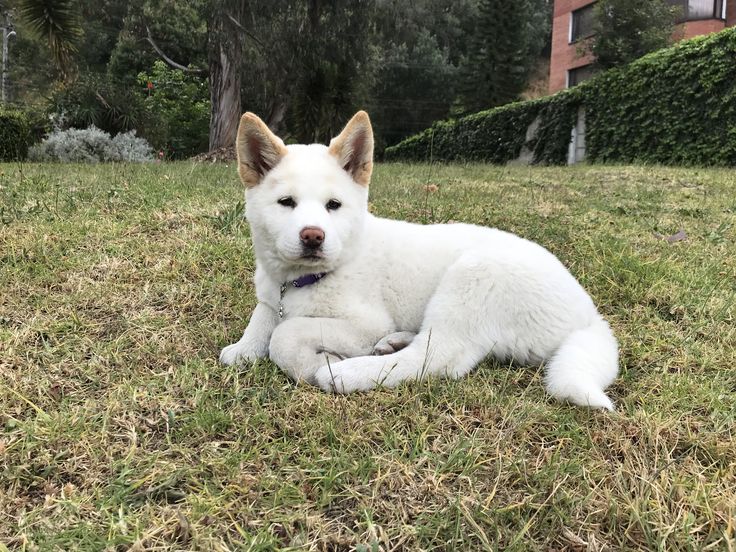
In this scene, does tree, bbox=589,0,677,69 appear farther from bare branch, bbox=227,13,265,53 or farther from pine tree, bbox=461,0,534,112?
pine tree, bbox=461,0,534,112

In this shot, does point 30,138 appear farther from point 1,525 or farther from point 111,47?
point 111,47

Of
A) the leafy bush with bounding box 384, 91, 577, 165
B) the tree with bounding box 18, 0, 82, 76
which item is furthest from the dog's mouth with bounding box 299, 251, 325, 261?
the leafy bush with bounding box 384, 91, 577, 165

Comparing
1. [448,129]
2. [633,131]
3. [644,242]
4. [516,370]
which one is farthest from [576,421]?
[448,129]

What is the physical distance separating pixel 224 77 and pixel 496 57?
2098 centimetres

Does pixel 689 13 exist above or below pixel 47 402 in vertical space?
above

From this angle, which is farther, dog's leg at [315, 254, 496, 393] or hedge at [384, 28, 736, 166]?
hedge at [384, 28, 736, 166]

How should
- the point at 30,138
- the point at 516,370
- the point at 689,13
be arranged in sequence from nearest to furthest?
the point at 516,370
the point at 30,138
the point at 689,13

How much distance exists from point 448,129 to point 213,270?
20036 millimetres

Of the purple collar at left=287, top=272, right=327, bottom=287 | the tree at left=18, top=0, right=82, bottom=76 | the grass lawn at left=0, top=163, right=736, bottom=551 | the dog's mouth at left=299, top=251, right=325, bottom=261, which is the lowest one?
the grass lawn at left=0, top=163, right=736, bottom=551

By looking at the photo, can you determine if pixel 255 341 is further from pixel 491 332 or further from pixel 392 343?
pixel 491 332

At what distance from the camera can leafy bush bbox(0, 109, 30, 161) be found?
11656 mm

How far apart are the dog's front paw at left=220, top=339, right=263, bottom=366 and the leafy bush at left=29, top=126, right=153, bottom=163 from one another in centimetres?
978

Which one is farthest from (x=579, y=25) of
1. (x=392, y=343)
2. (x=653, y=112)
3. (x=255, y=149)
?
(x=392, y=343)

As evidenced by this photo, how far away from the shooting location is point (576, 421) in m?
2.01
